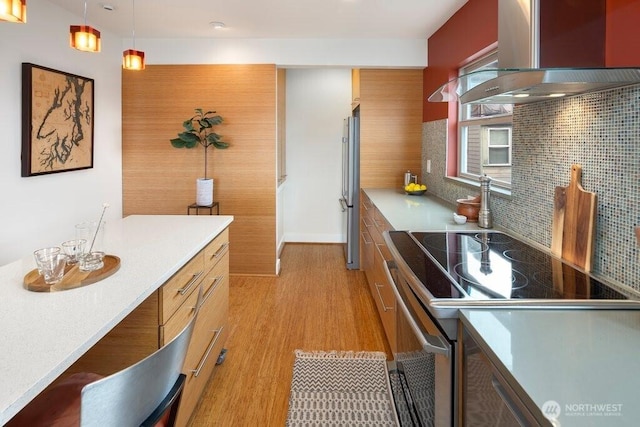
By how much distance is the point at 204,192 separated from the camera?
14.5ft

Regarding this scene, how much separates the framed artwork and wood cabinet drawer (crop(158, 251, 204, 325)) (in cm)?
193

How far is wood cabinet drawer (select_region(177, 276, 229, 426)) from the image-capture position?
2.01 meters

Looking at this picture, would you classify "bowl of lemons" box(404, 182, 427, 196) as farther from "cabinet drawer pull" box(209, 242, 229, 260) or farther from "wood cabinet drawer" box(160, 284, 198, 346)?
"wood cabinet drawer" box(160, 284, 198, 346)

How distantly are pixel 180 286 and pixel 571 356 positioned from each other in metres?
1.48

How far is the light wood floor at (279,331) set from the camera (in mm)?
2352

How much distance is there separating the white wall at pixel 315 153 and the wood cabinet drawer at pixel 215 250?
140 inches

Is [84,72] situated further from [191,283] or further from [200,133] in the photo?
[191,283]

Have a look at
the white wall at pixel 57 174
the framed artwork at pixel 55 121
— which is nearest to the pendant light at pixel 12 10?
the white wall at pixel 57 174

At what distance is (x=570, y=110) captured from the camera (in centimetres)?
192

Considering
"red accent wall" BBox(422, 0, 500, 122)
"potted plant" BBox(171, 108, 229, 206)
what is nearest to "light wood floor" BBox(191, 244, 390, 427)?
"potted plant" BBox(171, 108, 229, 206)

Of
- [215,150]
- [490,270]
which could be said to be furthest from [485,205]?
[215,150]

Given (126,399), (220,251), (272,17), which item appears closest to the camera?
(126,399)

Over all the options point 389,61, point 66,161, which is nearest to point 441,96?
point 389,61

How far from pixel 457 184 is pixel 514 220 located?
114cm
